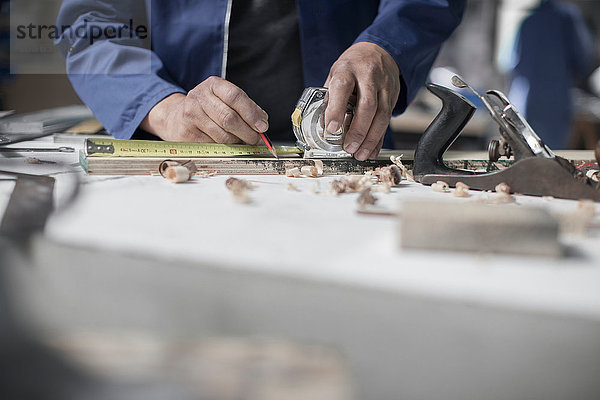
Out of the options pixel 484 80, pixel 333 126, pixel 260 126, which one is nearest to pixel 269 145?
pixel 260 126

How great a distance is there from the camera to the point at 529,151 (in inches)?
33.0

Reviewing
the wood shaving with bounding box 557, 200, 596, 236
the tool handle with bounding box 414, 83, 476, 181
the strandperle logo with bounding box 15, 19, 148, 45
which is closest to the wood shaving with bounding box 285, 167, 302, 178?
the tool handle with bounding box 414, 83, 476, 181

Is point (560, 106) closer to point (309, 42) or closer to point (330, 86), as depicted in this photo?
point (309, 42)


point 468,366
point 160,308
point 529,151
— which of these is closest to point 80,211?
point 160,308

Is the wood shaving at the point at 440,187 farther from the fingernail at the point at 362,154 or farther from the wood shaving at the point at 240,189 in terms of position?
the wood shaving at the point at 240,189

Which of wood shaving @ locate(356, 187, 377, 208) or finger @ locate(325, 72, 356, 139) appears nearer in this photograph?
wood shaving @ locate(356, 187, 377, 208)

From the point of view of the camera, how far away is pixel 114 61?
A: 128 centimetres

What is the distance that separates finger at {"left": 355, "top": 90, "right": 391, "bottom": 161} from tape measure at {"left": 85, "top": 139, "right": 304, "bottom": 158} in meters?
0.13

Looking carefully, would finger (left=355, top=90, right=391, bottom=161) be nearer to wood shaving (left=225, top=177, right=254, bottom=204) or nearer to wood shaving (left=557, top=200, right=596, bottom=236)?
wood shaving (left=225, top=177, right=254, bottom=204)

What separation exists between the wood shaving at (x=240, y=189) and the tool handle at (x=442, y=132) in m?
0.33

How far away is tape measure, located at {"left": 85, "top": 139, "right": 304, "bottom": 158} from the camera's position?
3.18 feet

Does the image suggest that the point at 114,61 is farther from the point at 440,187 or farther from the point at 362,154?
the point at 440,187

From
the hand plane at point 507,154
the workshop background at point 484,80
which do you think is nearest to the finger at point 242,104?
the hand plane at point 507,154

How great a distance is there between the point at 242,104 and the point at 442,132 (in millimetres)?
391
